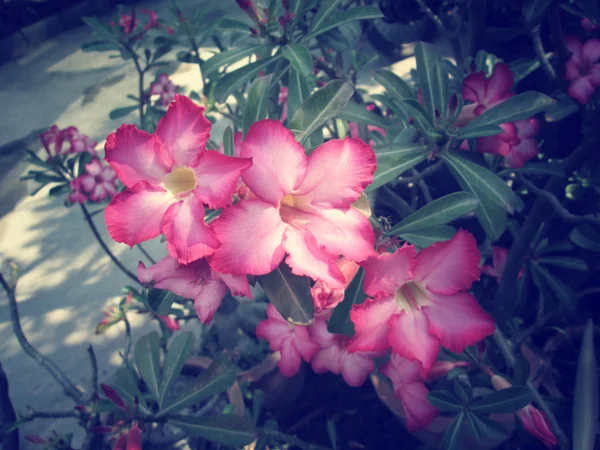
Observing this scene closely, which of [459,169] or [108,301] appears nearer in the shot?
[459,169]

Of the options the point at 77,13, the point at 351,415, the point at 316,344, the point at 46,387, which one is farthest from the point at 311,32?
the point at 77,13

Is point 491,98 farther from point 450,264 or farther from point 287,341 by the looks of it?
point 287,341

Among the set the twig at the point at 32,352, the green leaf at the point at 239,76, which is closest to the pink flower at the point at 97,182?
the twig at the point at 32,352

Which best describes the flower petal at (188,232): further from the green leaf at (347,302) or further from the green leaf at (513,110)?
the green leaf at (513,110)

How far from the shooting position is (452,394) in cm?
97

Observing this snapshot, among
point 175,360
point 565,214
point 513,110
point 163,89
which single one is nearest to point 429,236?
point 513,110

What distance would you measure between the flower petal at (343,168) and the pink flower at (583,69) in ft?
2.40

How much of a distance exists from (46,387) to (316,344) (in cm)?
156

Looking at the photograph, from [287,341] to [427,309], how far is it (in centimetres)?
54

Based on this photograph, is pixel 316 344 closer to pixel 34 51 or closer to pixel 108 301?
pixel 108 301

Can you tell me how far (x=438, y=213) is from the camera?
2.45ft

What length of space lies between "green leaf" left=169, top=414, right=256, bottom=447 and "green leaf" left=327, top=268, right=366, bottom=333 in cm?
39

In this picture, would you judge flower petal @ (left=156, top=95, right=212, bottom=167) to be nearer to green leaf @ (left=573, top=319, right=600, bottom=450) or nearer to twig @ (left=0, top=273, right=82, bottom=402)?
green leaf @ (left=573, top=319, right=600, bottom=450)

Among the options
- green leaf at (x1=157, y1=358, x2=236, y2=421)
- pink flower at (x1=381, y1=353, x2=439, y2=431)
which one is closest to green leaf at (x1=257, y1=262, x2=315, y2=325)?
pink flower at (x1=381, y1=353, x2=439, y2=431)
